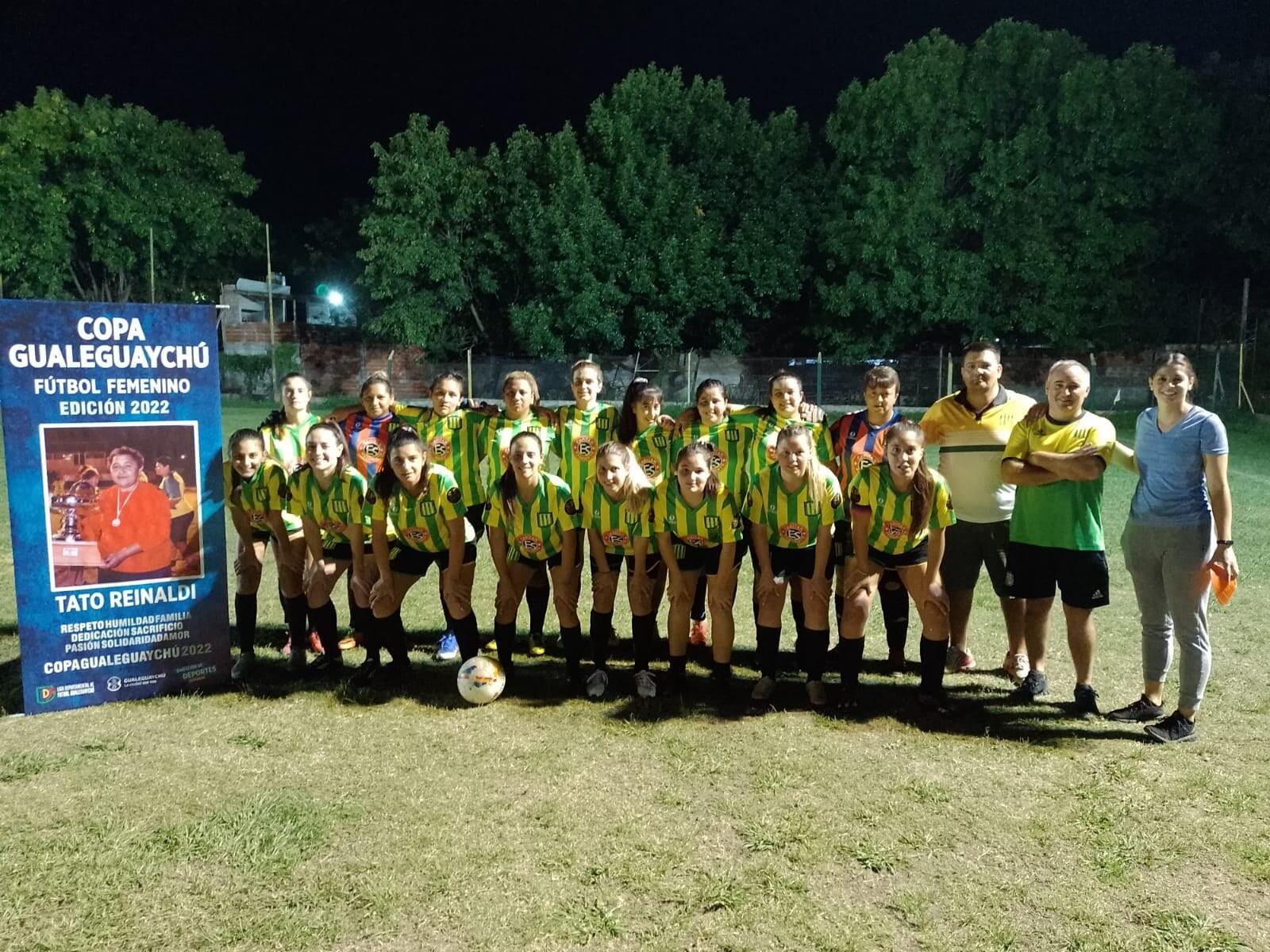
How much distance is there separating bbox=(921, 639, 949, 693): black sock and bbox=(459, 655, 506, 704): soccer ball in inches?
92.7

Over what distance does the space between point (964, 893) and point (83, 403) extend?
4926 millimetres

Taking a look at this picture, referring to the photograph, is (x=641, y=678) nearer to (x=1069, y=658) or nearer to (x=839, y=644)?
(x=839, y=644)

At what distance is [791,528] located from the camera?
4.88 meters

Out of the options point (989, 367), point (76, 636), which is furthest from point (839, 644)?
point (76, 636)

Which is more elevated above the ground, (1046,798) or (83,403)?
(83,403)

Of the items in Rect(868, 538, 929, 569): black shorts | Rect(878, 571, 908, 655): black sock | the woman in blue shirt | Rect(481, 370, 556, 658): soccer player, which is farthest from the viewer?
Rect(481, 370, 556, 658): soccer player

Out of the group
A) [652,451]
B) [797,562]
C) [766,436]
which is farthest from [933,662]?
[652,451]

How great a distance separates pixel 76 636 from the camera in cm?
488

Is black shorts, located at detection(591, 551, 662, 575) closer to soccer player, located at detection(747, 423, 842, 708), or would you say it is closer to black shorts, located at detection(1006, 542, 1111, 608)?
soccer player, located at detection(747, 423, 842, 708)

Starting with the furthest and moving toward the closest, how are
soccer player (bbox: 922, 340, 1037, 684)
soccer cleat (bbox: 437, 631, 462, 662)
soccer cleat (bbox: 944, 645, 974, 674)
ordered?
soccer cleat (bbox: 437, 631, 462, 662), soccer cleat (bbox: 944, 645, 974, 674), soccer player (bbox: 922, 340, 1037, 684)

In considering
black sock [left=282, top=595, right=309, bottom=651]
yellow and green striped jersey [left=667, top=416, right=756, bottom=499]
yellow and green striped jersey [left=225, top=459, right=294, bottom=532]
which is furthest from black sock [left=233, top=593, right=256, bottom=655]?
yellow and green striped jersey [left=667, top=416, right=756, bottom=499]

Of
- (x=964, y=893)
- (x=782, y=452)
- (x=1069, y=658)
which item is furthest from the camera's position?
(x=1069, y=658)

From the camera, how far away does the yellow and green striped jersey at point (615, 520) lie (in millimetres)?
5027

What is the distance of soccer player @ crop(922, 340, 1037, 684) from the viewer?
16.6 ft
